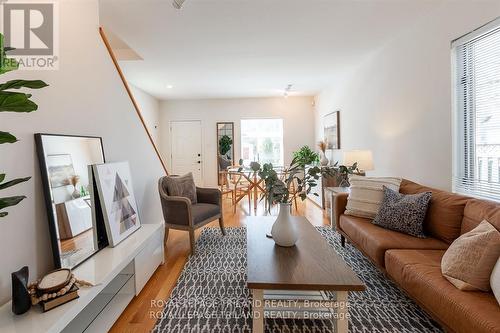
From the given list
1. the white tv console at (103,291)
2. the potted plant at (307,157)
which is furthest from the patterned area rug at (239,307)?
the potted plant at (307,157)

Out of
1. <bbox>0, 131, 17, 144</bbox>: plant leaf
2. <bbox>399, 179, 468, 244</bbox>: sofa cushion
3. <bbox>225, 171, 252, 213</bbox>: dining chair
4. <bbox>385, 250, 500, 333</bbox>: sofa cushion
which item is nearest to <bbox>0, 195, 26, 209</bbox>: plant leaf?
<bbox>0, 131, 17, 144</bbox>: plant leaf

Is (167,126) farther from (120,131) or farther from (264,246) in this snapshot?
(264,246)

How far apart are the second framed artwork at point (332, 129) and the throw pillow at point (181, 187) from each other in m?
3.09

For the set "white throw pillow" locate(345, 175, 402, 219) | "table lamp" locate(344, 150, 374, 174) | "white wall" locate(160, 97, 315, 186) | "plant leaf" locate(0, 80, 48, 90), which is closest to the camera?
"plant leaf" locate(0, 80, 48, 90)

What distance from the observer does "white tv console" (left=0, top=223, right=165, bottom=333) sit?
1.14 meters

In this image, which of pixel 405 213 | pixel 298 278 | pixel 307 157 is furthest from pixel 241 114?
pixel 298 278

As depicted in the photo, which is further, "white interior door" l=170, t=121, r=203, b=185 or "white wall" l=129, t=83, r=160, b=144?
"white interior door" l=170, t=121, r=203, b=185

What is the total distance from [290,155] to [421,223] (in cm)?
451

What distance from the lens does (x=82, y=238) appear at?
5.65 feet

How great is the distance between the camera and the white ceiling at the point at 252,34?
92.0 inches

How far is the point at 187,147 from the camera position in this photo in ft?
21.6

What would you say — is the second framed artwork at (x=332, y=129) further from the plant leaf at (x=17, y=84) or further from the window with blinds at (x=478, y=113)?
the plant leaf at (x=17, y=84)

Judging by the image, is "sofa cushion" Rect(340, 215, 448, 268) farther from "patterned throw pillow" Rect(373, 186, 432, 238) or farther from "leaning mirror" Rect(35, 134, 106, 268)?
"leaning mirror" Rect(35, 134, 106, 268)

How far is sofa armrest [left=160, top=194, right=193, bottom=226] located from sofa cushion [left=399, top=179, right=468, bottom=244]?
2339 millimetres
